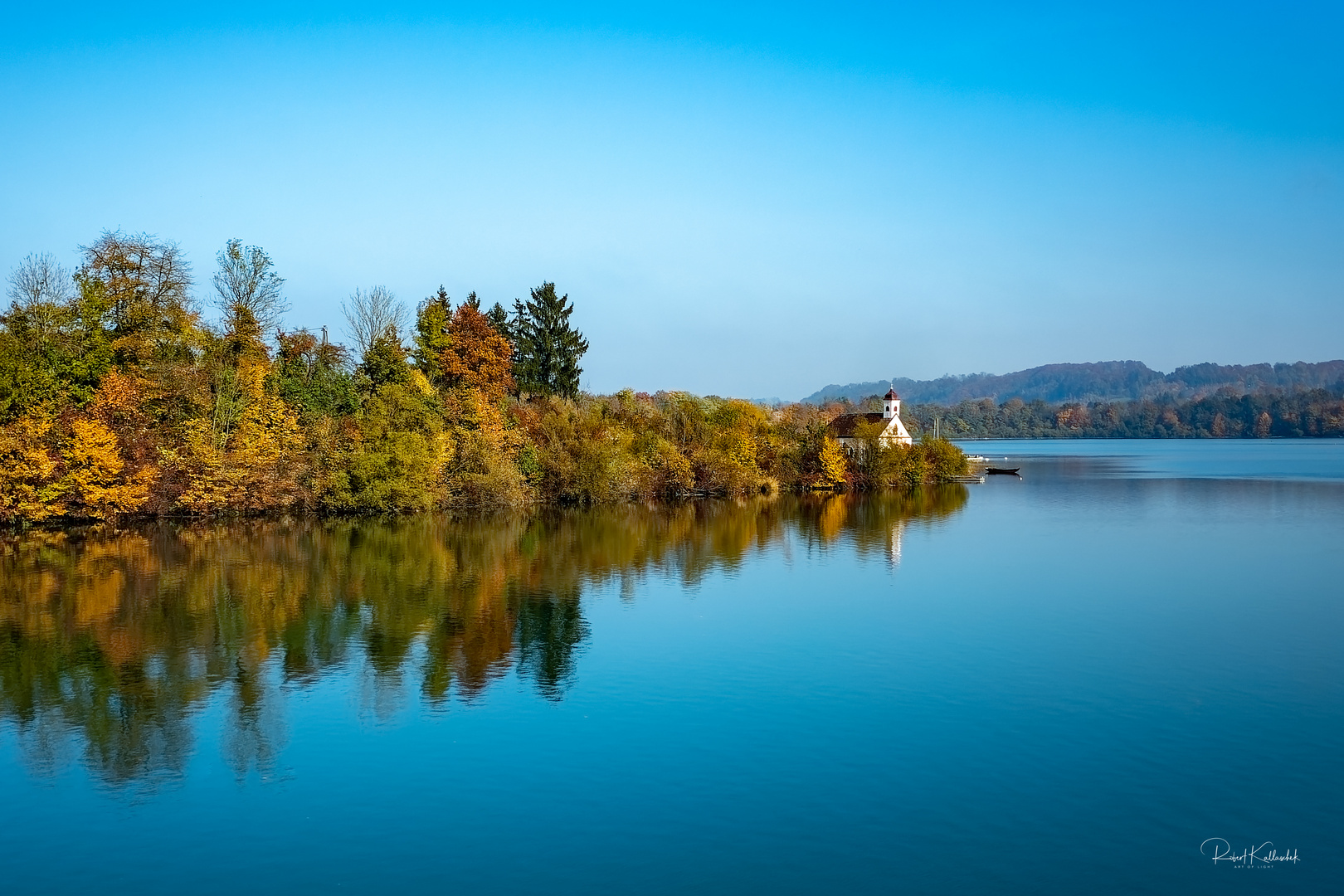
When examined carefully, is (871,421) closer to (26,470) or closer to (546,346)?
(546,346)

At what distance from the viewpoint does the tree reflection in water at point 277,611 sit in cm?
1511

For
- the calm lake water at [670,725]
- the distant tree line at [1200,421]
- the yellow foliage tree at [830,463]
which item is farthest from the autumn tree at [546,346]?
the distant tree line at [1200,421]

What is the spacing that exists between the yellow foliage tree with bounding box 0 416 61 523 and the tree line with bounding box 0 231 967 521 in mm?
63

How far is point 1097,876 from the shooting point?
397 inches

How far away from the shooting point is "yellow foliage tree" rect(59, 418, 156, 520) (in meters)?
37.1

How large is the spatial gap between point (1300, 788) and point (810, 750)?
243 inches

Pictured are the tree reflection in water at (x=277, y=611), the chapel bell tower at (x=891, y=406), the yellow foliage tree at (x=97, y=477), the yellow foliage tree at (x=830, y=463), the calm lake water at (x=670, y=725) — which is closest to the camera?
the calm lake water at (x=670, y=725)

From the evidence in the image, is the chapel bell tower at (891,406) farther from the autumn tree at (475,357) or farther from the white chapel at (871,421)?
the autumn tree at (475,357)

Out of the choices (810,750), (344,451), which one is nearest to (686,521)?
(344,451)

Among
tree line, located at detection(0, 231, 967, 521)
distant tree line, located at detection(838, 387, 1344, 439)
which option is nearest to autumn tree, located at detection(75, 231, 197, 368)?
tree line, located at detection(0, 231, 967, 521)

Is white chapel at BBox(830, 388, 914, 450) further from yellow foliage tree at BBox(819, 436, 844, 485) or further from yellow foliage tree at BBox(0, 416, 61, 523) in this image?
yellow foliage tree at BBox(0, 416, 61, 523)

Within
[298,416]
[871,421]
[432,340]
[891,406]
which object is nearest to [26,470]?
[298,416]

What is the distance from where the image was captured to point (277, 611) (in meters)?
22.8

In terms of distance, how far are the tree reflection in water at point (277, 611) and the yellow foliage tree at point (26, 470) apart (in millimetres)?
1537
